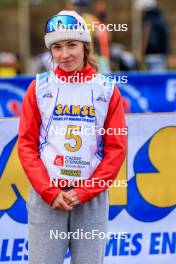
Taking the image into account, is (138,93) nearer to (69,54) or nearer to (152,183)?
(152,183)

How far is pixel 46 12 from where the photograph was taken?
65.5ft

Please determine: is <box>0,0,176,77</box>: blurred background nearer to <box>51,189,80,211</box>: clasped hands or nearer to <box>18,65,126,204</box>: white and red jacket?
<box>18,65,126,204</box>: white and red jacket

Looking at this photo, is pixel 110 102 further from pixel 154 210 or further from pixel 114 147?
pixel 154 210

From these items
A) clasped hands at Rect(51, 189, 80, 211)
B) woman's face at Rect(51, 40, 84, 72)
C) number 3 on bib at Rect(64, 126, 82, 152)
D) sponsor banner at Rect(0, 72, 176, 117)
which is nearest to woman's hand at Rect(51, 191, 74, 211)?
clasped hands at Rect(51, 189, 80, 211)

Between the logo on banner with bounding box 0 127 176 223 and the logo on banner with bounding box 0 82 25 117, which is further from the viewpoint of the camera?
the logo on banner with bounding box 0 82 25 117

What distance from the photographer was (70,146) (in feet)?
13.9

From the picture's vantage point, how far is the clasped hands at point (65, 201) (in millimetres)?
4098

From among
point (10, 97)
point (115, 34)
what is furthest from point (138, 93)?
point (115, 34)

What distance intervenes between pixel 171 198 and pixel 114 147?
57.0 inches

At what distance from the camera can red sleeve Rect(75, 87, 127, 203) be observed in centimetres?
415

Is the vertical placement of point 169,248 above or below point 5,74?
below

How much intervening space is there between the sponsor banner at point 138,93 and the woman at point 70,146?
4.78m

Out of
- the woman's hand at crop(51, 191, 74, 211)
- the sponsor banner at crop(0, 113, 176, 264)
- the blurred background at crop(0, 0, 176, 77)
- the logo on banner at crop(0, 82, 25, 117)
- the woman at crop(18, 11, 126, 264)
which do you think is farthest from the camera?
the blurred background at crop(0, 0, 176, 77)

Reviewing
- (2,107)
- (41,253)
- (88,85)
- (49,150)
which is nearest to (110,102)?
(88,85)
